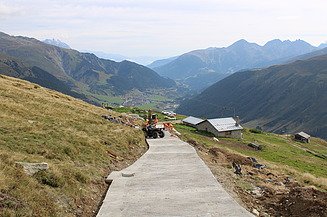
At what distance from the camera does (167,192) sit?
1994 centimetres

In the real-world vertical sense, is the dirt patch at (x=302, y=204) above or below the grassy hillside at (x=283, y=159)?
above

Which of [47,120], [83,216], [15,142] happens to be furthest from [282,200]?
[47,120]

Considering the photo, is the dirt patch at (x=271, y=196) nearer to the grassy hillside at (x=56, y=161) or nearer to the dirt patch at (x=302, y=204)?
the dirt patch at (x=302, y=204)

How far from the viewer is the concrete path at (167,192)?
55.1ft

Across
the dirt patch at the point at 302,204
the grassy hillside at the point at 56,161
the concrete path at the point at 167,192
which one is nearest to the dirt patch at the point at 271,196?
the dirt patch at the point at 302,204

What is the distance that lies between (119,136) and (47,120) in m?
7.55

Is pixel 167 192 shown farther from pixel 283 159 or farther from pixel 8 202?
pixel 283 159

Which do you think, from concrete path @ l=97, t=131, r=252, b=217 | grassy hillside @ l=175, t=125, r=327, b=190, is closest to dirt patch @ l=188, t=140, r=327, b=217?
concrete path @ l=97, t=131, r=252, b=217

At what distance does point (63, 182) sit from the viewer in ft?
60.4

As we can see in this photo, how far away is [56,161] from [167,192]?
708cm

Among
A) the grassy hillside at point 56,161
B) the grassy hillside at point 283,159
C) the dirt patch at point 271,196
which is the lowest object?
the grassy hillside at point 283,159

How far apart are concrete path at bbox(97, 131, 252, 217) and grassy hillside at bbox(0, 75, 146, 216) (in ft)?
3.94

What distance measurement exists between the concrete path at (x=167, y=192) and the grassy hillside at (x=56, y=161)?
3.94ft

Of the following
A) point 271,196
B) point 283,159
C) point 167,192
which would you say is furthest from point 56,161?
point 283,159
